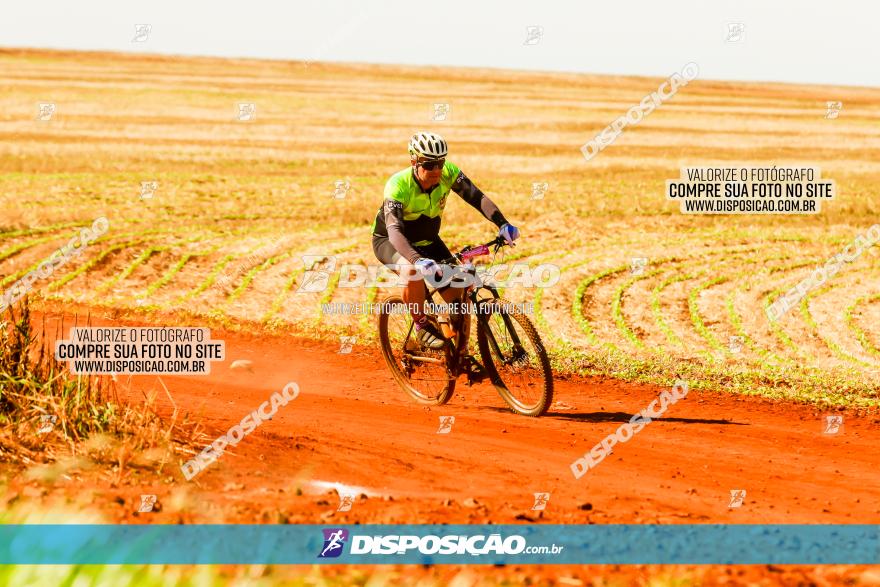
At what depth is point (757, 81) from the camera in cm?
11475

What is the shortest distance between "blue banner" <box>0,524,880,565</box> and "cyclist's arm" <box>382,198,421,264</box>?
3427 mm

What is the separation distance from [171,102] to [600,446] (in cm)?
5310

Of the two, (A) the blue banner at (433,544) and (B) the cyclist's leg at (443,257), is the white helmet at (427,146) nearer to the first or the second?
(B) the cyclist's leg at (443,257)

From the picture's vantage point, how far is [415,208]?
1026cm

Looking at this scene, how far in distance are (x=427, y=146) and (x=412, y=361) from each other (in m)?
2.55

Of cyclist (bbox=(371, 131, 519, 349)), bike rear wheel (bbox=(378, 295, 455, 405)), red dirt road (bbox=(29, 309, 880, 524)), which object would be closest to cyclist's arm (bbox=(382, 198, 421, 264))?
cyclist (bbox=(371, 131, 519, 349))

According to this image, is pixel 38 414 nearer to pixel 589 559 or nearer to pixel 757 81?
pixel 589 559

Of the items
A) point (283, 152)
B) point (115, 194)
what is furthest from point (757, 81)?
point (115, 194)

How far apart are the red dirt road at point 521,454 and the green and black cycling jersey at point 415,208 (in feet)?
5.84

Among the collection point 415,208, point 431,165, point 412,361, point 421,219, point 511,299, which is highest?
point 431,165

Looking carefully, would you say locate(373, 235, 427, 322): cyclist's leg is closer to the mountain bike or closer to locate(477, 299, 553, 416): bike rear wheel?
the mountain bike

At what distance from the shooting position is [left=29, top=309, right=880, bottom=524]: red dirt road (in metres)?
7.67

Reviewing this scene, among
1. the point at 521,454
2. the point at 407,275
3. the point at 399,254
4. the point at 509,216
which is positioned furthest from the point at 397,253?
the point at 509,216

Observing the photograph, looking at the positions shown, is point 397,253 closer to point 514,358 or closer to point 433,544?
point 514,358
